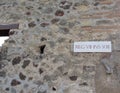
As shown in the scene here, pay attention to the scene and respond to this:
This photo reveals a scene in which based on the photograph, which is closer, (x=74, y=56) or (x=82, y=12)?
(x=74, y=56)

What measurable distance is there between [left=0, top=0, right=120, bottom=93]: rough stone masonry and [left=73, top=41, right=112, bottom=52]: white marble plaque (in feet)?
0.22

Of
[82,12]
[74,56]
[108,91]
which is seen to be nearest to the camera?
[108,91]

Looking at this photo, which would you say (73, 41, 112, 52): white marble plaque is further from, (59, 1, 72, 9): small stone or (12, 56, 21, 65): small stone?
(12, 56, 21, 65): small stone

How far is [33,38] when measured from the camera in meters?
4.76

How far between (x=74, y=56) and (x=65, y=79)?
405 mm

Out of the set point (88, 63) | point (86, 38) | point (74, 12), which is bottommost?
point (88, 63)

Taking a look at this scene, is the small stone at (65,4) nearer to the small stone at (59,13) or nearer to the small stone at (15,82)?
the small stone at (59,13)

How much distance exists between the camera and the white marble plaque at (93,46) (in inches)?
176

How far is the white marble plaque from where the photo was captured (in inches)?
176

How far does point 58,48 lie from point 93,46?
0.58 meters

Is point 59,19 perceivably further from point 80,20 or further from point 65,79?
point 65,79

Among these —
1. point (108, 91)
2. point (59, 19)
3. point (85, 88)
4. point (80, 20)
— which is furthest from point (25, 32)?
point (108, 91)

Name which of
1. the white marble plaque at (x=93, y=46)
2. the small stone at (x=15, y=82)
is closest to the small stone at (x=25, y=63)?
the small stone at (x=15, y=82)

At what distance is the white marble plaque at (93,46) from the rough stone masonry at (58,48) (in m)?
0.07
